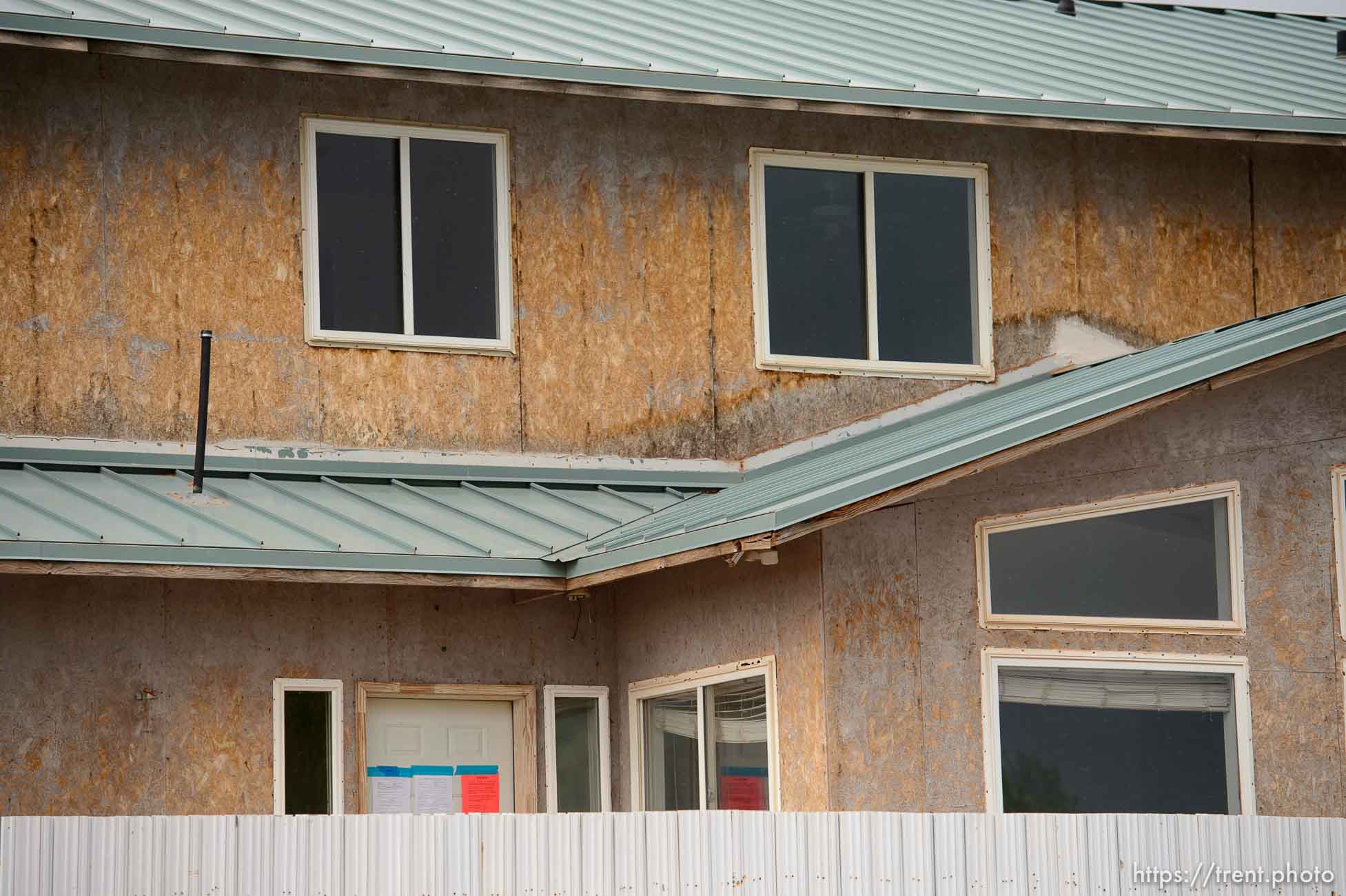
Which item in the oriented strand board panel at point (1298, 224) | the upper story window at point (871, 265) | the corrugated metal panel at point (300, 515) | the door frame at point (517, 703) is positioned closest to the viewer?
the corrugated metal panel at point (300, 515)

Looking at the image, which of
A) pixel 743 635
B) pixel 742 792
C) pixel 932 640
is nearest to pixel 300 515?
pixel 743 635

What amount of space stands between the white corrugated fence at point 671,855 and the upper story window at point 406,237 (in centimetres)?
512

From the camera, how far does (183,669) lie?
38.1 ft

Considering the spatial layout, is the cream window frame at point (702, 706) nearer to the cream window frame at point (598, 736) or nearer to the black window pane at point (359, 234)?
the cream window frame at point (598, 736)

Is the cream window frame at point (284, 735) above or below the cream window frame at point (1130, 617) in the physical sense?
below

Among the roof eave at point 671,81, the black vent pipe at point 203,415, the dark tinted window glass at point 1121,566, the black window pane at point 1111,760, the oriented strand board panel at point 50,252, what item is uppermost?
the roof eave at point 671,81

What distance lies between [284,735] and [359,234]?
3.29m

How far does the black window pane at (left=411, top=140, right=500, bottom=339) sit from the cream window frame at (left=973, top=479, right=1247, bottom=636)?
13.5 ft

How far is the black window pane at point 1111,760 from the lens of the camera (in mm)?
10266

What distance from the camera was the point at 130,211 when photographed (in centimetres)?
1240

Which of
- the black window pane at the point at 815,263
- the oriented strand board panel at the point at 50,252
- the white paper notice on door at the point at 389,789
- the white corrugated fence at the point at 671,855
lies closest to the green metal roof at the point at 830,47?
the oriented strand board panel at the point at 50,252

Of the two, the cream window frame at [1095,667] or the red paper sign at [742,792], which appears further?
the red paper sign at [742,792]

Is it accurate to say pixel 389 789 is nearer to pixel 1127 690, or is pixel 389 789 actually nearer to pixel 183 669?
pixel 183 669

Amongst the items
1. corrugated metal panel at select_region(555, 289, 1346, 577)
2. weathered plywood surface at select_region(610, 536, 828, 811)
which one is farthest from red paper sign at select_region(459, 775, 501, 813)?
corrugated metal panel at select_region(555, 289, 1346, 577)
